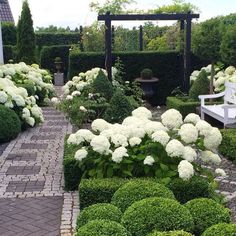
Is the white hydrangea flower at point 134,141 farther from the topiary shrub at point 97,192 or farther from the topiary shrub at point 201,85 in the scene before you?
the topiary shrub at point 201,85

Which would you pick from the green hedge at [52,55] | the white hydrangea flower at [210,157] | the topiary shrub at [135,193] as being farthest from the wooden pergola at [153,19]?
the green hedge at [52,55]

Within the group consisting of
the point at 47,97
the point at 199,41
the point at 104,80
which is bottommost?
the point at 47,97

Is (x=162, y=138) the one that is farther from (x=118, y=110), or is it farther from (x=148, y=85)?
(x=148, y=85)

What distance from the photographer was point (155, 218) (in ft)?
11.9

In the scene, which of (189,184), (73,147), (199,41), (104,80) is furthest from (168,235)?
(199,41)

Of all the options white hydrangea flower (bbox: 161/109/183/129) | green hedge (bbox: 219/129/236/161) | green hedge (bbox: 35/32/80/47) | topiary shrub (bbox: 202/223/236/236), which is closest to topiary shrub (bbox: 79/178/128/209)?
white hydrangea flower (bbox: 161/109/183/129)

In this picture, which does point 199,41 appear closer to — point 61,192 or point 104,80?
point 104,80

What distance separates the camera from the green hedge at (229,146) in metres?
7.25

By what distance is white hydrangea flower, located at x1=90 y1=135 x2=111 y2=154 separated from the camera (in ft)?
17.1

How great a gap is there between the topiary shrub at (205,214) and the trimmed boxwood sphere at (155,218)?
13 cm

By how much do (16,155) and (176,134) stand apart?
3.21 meters

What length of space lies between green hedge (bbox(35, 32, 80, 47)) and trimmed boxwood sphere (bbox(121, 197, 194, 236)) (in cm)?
2278

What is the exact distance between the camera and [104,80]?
11055 millimetres

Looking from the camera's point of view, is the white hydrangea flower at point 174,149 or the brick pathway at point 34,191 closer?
the brick pathway at point 34,191
